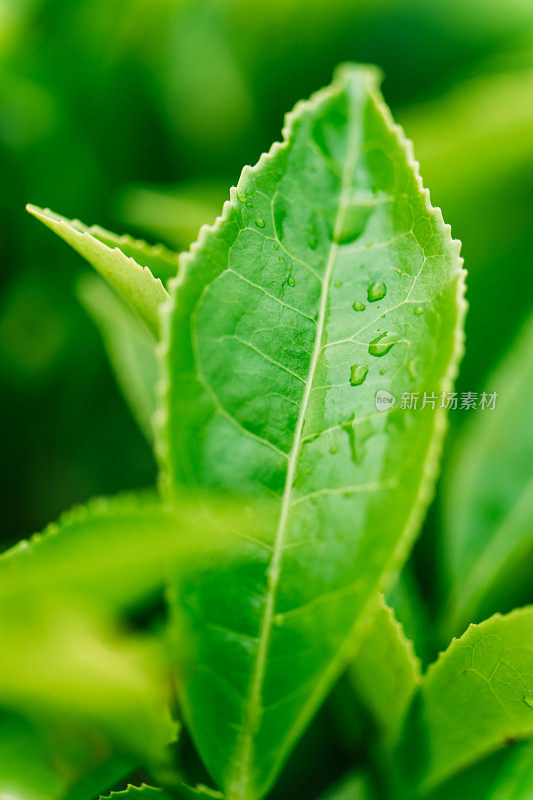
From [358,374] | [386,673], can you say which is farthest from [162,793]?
[358,374]

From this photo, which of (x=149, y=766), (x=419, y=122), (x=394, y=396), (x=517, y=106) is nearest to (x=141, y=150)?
(x=419, y=122)

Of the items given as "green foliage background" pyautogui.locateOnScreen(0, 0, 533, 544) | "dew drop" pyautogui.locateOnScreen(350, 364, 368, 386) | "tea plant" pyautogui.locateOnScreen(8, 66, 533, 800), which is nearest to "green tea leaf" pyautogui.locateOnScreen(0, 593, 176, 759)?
"tea plant" pyautogui.locateOnScreen(8, 66, 533, 800)

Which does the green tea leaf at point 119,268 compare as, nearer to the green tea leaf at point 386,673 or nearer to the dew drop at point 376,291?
the dew drop at point 376,291

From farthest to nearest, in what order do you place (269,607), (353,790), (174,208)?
(174,208), (353,790), (269,607)

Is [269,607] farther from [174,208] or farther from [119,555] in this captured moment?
[174,208]

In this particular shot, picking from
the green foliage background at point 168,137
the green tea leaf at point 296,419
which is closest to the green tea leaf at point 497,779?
the green tea leaf at point 296,419

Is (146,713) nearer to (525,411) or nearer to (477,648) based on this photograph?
(477,648)
